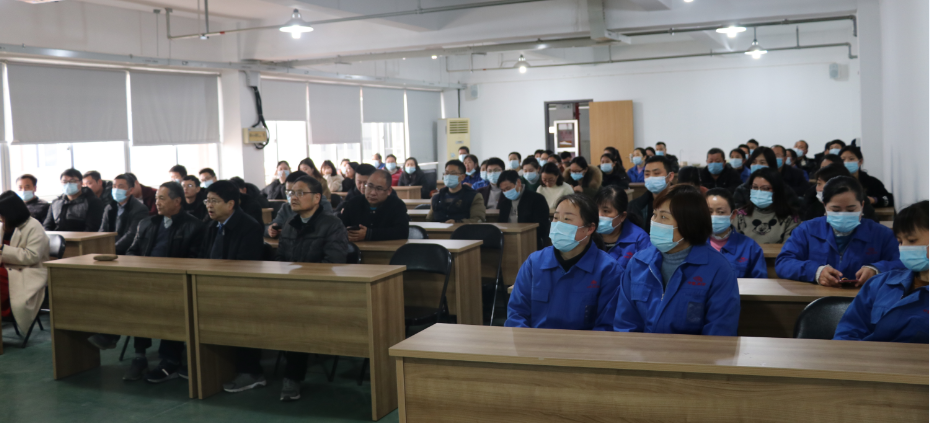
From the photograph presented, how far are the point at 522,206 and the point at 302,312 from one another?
10.5ft

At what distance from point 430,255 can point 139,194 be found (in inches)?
160

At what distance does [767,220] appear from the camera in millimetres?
4535

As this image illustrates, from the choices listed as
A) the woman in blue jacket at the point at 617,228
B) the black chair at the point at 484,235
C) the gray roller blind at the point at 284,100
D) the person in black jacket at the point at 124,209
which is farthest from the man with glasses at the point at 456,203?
the gray roller blind at the point at 284,100

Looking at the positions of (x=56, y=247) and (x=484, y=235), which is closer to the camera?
(x=484, y=235)

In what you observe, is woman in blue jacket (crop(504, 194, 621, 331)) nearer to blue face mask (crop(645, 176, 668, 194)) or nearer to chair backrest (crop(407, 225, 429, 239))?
blue face mask (crop(645, 176, 668, 194))

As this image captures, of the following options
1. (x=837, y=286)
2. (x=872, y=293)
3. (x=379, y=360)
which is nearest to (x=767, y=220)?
(x=837, y=286)

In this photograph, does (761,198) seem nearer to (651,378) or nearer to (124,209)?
(651,378)

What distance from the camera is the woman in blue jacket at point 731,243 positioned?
359 cm

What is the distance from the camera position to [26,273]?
17.4 ft

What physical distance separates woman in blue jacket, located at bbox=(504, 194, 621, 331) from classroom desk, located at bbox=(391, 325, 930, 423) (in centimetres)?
39

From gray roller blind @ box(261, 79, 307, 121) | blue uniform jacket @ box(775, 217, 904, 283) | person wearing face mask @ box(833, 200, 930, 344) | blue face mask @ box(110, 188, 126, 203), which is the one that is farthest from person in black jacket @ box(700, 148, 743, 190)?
gray roller blind @ box(261, 79, 307, 121)

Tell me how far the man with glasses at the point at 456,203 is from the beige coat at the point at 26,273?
3327mm

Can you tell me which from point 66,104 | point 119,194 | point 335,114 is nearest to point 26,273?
point 119,194

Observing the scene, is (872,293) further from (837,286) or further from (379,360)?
(379,360)
